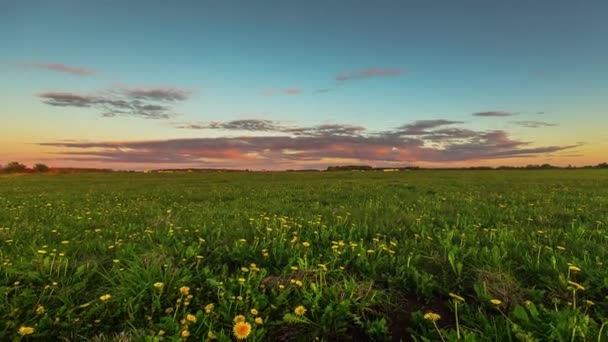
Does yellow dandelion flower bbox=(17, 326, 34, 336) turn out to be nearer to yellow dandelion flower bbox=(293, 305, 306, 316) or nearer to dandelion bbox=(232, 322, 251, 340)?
dandelion bbox=(232, 322, 251, 340)

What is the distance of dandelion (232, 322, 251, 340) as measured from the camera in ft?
9.50

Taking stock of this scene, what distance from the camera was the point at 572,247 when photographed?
18.9ft

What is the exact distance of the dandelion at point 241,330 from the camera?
2.89 meters

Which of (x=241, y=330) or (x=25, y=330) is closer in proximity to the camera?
(x=241, y=330)

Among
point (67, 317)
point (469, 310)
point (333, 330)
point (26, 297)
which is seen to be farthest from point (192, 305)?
point (469, 310)

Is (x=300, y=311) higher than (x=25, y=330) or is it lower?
higher

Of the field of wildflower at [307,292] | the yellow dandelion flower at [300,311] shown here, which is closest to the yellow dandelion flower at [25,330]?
the field of wildflower at [307,292]

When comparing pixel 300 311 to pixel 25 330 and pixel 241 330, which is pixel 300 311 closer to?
pixel 241 330

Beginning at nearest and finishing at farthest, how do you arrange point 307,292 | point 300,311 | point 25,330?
point 25,330 < point 300,311 < point 307,292

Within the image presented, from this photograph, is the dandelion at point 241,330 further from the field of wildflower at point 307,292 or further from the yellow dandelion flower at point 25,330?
the yellow dandelion flower at point 25,330

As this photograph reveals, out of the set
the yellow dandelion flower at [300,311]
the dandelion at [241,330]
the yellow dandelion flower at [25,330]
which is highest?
the yellow dandelion flower at [300,311]

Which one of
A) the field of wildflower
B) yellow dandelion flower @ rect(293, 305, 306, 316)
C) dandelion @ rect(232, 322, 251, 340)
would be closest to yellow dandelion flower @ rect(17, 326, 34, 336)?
the field of wildflower

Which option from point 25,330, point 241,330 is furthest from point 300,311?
point 25,330

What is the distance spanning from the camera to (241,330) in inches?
116
